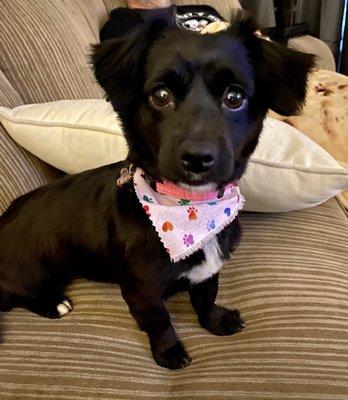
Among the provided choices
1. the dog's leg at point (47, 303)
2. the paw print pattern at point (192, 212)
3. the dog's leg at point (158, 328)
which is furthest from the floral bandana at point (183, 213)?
the dog's leg at point (47, 303)

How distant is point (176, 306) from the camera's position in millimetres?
1028

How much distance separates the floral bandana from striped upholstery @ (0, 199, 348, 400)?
194 millimetres

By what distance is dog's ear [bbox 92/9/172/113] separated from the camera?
0.81m

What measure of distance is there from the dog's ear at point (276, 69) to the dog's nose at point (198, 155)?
21 cm

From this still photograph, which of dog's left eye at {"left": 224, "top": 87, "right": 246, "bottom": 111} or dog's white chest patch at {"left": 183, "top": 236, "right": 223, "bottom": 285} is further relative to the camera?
dog's white chest patch at {"left": 183, "top": 236, "right": 223, "bottom": 285}

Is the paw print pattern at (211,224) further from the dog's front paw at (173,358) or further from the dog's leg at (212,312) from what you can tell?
the dog's front paw at (173,358)

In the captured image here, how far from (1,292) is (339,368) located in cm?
70

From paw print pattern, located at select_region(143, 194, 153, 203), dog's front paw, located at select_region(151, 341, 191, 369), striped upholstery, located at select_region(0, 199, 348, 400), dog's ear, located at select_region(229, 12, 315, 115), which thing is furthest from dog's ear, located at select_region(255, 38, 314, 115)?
dog's front paw, located at select_region(151, 341, 191, 369)

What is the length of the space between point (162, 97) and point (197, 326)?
19.2 inches

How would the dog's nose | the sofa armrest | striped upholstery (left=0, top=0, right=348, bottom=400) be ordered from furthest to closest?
the sofa armrest, striped upholstery (left=0, top=0, right=348, bottom=400), the dog's nose

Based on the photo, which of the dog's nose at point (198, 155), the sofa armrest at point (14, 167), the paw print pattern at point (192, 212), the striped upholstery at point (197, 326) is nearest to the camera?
the dog's nose at point (198, 155)

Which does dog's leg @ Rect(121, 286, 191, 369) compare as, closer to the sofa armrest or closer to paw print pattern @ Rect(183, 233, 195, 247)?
paw print pattern @ Rect(183, 233, 195, 247)

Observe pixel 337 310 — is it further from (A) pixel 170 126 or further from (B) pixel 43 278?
(B) pixel 43 278

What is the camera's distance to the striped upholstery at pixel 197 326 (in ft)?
2.57
